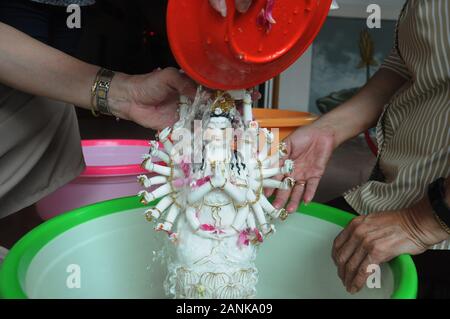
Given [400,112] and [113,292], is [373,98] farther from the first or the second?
[113,292]

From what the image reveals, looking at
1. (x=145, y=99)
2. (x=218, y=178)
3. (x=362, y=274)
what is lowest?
(x=362, y=274)

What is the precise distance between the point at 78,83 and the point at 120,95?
0.06 metres

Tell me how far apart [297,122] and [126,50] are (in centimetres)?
124

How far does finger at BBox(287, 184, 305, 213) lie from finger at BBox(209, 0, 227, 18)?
310 millimetres

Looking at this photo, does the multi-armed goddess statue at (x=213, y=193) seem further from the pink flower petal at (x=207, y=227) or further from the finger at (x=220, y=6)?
the finger at (x=220, y=6)

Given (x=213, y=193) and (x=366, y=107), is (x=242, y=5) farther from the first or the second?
(x=366, y=107)

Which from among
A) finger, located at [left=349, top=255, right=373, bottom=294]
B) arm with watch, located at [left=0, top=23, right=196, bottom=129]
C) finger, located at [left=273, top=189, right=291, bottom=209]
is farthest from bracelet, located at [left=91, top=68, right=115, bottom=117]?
finger, located at [left=349, top=255, right=373, bottom=294]

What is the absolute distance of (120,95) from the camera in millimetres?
555

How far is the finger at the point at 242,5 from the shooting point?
0.34 meters

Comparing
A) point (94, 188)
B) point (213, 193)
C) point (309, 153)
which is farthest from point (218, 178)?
point (94, 188)

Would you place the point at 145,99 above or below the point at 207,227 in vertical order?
A: above

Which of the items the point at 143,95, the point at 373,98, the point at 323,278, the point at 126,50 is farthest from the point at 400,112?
the point at 126,50

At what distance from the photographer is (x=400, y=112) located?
2.10ft

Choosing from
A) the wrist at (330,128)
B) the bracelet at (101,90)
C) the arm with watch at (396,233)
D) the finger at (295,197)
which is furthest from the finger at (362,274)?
the bracelet at (101,90)
